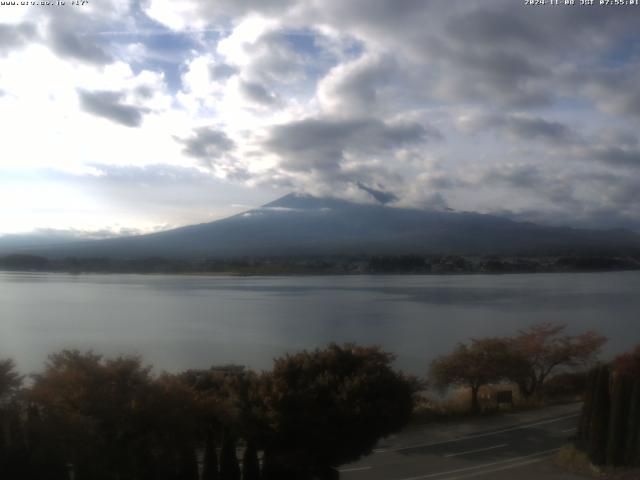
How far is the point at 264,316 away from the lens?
1016 inches

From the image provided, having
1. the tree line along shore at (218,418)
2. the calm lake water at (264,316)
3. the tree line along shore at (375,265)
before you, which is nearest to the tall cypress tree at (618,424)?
the tree line along shore at (218,418)

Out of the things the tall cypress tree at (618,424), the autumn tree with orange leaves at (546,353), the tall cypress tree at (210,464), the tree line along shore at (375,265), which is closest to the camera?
the tall cypress tree at (210,464)

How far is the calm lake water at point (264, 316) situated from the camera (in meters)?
17.7

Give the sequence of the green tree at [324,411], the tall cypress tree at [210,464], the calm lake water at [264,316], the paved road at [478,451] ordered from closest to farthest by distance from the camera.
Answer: the tall cypress tree at [210,464] → the green tree at [324,411] → the paved road at [478,451] → the calm lake water at [264,316]

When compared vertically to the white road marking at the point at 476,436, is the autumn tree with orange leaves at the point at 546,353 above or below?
above

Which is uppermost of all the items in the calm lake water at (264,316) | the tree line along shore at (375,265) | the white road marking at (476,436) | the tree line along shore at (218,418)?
the tree line along shore at (375,265)

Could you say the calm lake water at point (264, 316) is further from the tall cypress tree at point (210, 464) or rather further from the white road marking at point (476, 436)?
the tall cypress tree at point (210, 464)

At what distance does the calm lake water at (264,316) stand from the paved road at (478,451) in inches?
204

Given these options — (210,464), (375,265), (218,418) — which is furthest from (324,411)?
(375,265)

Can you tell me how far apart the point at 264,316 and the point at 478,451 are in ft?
57.5

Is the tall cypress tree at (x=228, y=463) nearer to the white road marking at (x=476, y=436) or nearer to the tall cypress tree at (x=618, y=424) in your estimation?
the white road marking at (x=476, y=436)

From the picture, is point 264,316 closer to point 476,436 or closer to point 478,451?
point 476,436

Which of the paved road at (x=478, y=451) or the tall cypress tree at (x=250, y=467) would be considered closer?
the tall cypress tree at (x=250, y=467)

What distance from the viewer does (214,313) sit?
26.7 metres
